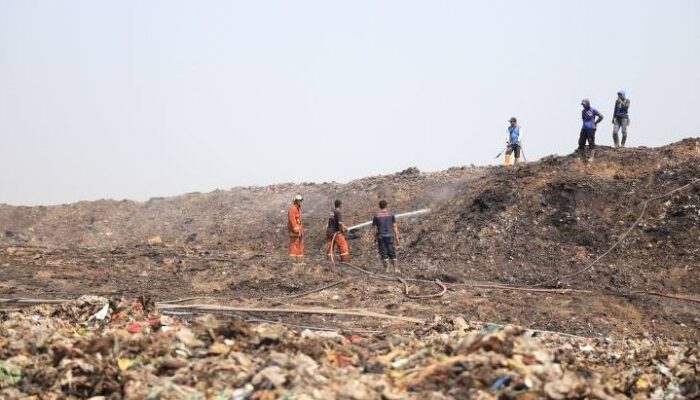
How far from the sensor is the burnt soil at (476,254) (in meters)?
13.3

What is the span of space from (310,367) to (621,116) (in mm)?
15048

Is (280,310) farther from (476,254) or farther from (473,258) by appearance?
(476,254)

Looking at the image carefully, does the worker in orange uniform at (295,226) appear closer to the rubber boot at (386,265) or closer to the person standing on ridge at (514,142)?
the rubber boot at (386,265)

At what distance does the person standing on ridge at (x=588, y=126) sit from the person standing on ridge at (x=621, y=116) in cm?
89

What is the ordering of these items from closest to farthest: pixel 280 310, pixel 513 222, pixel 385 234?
pixel 280 310, pixel 385 234, pixel 513 222

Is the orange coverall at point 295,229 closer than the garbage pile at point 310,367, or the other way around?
the garbage pile at point 310,367

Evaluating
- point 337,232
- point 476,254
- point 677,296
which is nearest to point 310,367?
point 677,296

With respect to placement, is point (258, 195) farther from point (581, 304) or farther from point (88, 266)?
point (581, 304)

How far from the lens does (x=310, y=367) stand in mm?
7270

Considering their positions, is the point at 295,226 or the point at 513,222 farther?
the point at 513,222

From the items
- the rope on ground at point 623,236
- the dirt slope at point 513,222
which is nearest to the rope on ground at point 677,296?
the dirt slope at point 513,222

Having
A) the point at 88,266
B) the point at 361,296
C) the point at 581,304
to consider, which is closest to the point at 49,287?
the point at 88,266

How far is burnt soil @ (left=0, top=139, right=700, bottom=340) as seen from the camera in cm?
1331

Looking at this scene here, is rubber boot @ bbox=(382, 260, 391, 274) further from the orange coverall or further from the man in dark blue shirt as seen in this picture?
the orange coverall
